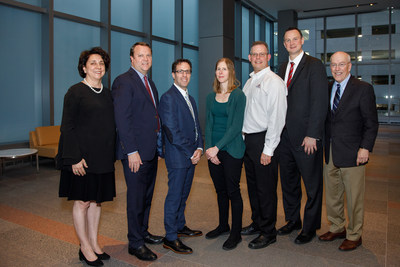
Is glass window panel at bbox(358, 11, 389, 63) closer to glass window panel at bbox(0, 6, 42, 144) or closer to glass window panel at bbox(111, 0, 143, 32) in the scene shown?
glass window panel at bbox(111, 0, 143, 32)

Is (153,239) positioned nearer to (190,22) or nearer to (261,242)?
(261,242)

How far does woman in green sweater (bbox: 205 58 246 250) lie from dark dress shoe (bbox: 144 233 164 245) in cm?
60

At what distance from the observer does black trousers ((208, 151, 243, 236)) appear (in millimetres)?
2889

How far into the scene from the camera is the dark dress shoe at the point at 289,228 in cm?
331

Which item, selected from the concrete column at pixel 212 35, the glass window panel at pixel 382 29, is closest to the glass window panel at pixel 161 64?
the concrete column at pixel 212 35

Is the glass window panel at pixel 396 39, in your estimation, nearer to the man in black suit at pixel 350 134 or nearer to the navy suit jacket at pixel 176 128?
the man in black suit at pixel 350 134

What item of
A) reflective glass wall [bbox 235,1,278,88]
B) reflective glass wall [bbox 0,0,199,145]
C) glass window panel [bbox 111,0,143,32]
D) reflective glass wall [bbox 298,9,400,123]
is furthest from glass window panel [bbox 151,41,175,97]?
reflective glass wall [bbox 298,9,400,123]

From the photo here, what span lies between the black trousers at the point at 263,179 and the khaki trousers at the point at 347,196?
54 centimetres

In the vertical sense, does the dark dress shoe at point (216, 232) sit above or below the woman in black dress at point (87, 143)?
below

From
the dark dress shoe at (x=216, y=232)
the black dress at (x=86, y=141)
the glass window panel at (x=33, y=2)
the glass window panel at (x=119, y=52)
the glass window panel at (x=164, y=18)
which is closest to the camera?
the black dress at (x=86, y=141)

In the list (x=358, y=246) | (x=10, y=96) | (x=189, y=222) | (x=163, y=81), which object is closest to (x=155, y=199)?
(x=189, y=222)

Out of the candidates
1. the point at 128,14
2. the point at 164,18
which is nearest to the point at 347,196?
the point at 128,14

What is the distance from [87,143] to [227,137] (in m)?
1.10

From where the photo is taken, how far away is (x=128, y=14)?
351 inches
